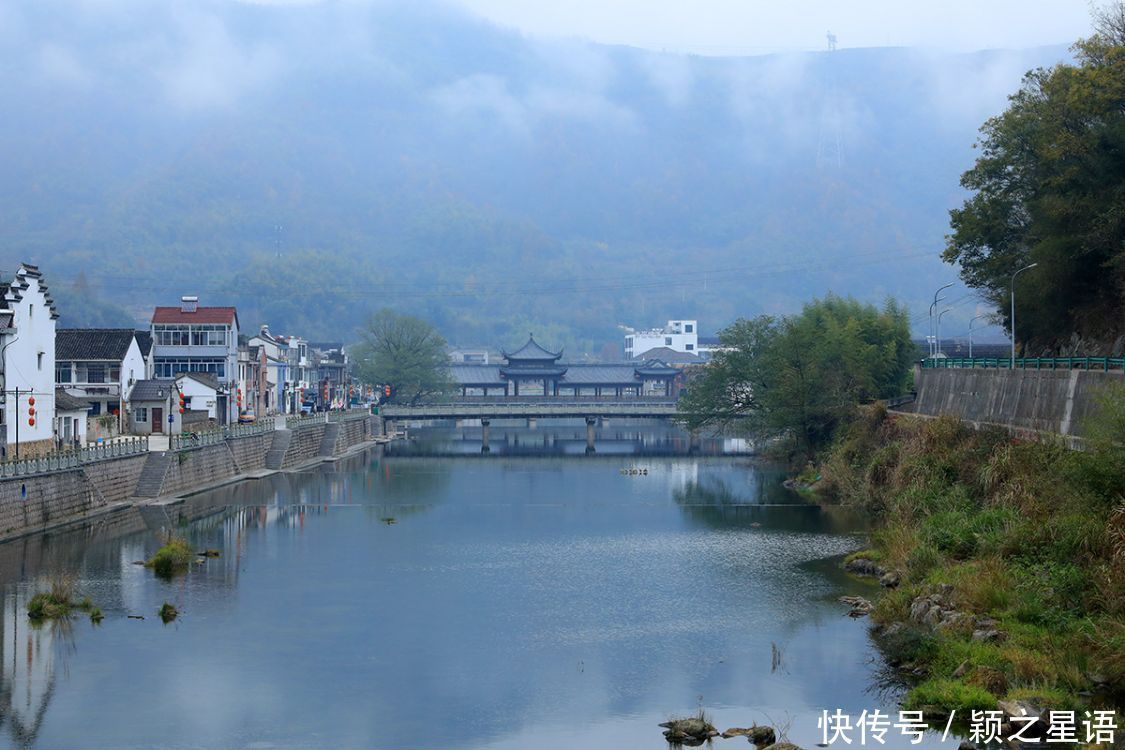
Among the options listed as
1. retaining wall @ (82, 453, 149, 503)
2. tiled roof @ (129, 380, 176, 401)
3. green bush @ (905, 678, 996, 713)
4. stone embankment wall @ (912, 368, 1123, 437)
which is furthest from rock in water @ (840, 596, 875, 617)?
tiled roof @ (129, 380, 176, 401)

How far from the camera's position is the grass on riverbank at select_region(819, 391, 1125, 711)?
25891 mm

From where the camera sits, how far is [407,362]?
411ft

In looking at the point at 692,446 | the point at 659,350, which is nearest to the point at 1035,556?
the point at 692,446

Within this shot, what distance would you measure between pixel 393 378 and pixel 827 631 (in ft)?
308

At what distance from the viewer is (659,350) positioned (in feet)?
589


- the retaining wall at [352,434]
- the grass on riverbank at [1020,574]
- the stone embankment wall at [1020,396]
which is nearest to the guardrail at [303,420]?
the retaining wall at [352,434]

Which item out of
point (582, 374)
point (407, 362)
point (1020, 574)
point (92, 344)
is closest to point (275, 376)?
point (407, 362)

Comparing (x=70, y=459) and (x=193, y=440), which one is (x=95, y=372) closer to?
(x=193, y=440)

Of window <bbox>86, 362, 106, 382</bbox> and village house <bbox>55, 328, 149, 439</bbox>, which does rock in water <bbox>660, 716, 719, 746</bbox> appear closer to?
village house <bbox>55, 328, 149, 439</bbox>

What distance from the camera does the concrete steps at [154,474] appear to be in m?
57.1

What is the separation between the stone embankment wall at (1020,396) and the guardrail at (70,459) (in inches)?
1315

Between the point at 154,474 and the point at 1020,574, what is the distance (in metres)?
38.8

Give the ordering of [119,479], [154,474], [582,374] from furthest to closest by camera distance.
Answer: [582,374] → [154,474] → [119,479]

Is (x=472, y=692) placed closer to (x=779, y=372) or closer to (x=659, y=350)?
(x=779, y=372)
